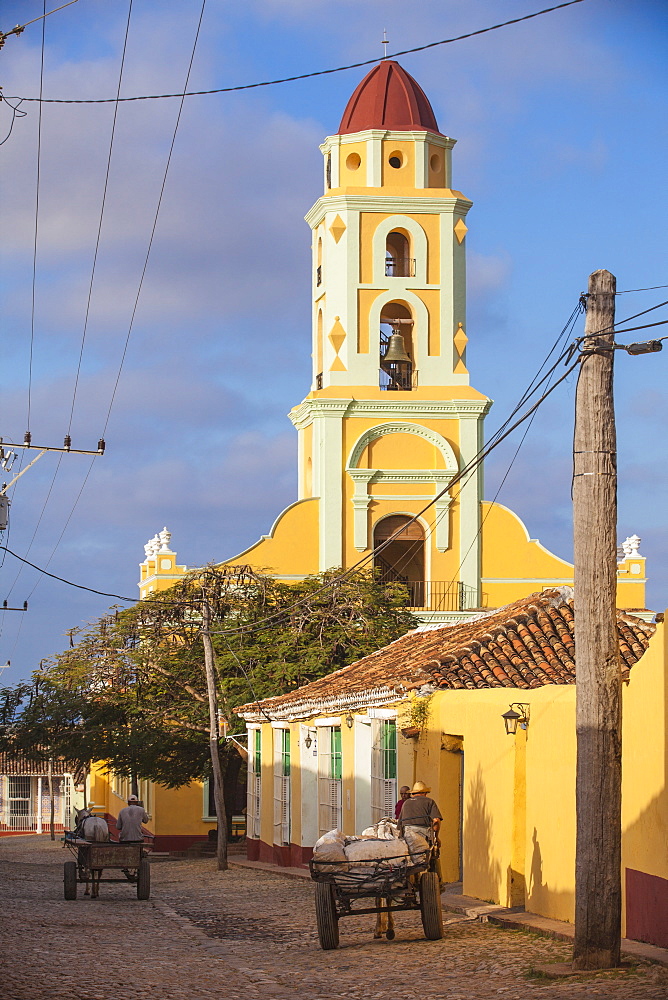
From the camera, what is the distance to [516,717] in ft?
48.2

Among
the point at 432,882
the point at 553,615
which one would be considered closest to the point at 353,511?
the point at 553,615

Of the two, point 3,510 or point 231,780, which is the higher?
point 3,510

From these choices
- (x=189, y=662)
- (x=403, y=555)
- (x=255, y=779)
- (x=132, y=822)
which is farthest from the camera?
(x=403, y=555)

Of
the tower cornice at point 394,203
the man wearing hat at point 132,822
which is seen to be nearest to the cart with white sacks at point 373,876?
the man wearing hat at point 132,822

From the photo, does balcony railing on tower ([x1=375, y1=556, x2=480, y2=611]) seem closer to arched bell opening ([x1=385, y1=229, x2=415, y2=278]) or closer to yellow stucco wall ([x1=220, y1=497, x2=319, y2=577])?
yellow stucco wall ([x1=220, y1=497, x2=319, y2=577])

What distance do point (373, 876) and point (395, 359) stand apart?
27543 mm

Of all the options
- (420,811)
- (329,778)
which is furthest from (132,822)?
(420,811)

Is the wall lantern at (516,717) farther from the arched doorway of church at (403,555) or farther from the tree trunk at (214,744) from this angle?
the arched doorway of church at (403,555)

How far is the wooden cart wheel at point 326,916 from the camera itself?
42.1ft

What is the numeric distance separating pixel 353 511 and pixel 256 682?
9667 mm

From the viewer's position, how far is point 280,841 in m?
27.4

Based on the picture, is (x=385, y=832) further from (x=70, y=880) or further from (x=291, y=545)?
(x=291, y=545)

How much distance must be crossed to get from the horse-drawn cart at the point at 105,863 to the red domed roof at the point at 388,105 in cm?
2551

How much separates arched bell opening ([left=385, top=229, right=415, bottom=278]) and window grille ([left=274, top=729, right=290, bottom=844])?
16970 mm
